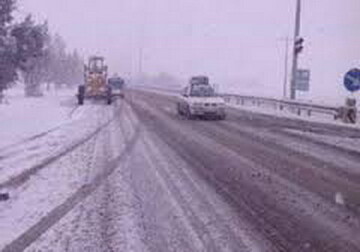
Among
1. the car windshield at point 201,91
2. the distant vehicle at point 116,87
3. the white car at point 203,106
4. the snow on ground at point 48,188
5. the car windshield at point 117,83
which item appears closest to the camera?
the snow on ground at point 48,188

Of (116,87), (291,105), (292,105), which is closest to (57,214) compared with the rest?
(292,105)

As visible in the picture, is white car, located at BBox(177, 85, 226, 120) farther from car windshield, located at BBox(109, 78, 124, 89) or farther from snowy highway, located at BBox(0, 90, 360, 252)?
car windshield, located at BBox(109, 78, 124, 89)

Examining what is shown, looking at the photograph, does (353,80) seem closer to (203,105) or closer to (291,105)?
(203,105)

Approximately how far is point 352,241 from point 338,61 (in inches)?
6126

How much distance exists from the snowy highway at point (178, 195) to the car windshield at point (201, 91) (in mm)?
12272

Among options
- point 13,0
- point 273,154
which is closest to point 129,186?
point 273,154

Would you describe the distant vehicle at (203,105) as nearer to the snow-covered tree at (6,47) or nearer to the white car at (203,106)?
the white car at (203,106)

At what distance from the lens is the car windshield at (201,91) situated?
29312 mm

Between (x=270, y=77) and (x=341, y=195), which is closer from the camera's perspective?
(x=341, y=195)

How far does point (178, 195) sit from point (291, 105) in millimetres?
25759

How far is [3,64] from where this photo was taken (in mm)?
24797

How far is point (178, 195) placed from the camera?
29.7 feet

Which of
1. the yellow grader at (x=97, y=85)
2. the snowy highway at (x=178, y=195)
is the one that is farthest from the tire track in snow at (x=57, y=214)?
the yellow grader at (x=97, y=85)

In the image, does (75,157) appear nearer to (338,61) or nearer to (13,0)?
(13,0)
